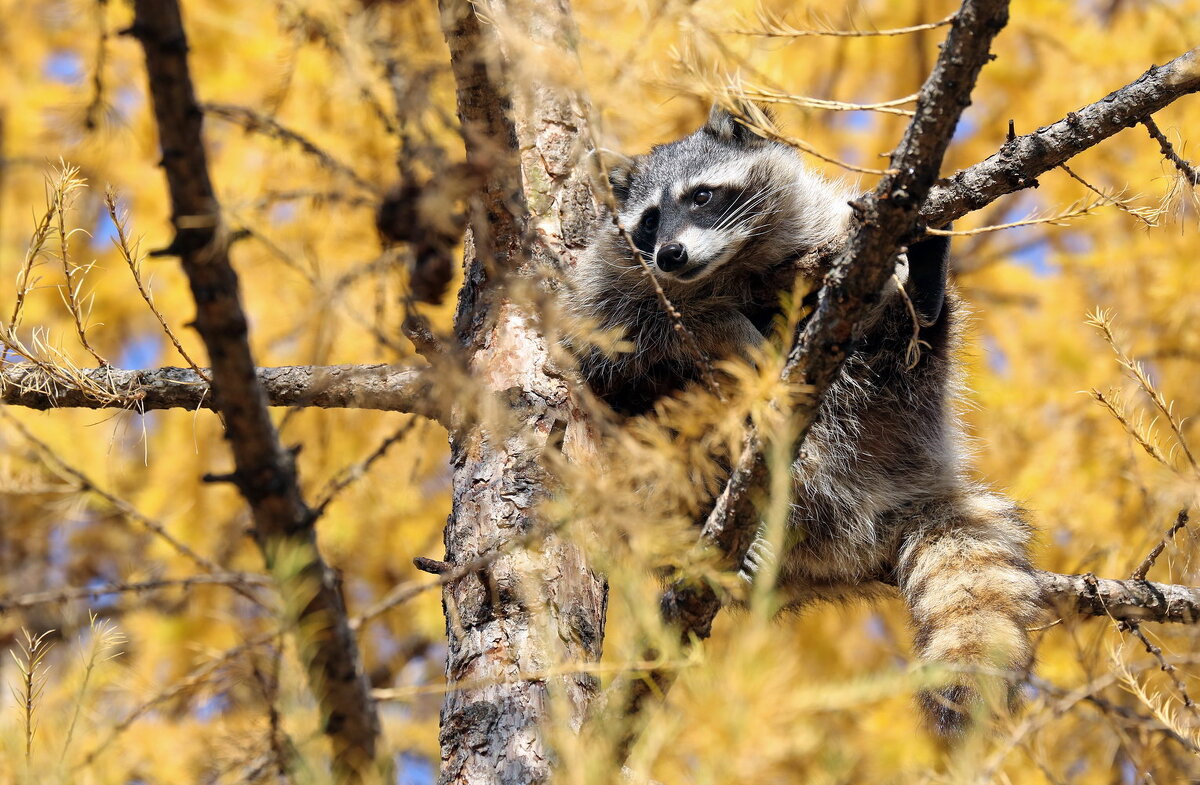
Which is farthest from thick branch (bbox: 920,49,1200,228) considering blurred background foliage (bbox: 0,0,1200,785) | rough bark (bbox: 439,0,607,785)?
rough bark (bbox: 439,0,607,785)

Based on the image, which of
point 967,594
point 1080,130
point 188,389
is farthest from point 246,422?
point 967,594

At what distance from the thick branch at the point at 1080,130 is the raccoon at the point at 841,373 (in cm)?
58

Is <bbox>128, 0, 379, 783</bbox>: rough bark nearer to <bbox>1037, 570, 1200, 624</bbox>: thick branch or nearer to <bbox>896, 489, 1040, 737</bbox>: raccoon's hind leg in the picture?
<bbox>896, 489, 1040, 737</bbox>: raccoon's hind leg

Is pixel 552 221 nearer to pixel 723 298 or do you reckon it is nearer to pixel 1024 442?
pixel 723 298

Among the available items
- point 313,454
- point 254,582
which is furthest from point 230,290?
point 313,454

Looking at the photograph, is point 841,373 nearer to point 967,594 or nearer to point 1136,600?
point 967,594

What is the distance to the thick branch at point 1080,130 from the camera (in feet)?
5.25

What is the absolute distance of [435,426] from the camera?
4.27 meters

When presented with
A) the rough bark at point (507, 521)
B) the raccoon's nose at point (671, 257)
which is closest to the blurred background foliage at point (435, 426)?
the rough bark at point (507, 521)

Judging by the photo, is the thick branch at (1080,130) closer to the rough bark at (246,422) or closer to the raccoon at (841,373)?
the raccoon at (841,373)

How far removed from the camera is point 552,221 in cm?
258

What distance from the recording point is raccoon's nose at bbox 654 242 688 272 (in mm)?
2551

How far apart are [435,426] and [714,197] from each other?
5.92 ft

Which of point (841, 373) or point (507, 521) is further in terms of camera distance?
point (841, 373)
